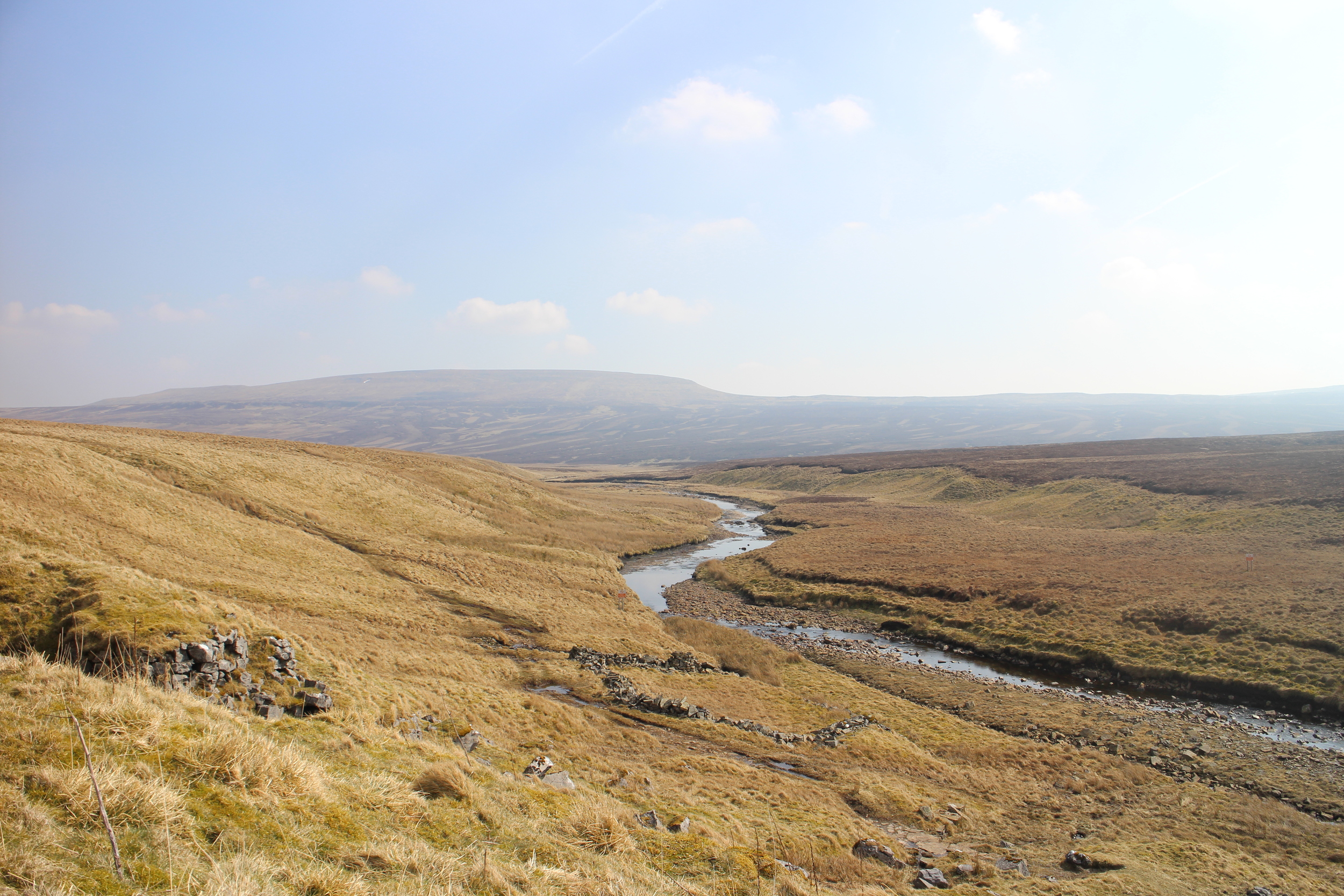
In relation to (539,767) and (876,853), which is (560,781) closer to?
(539,767)

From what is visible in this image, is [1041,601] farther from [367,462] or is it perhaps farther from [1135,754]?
[367,462]

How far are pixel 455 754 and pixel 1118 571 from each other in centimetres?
4322

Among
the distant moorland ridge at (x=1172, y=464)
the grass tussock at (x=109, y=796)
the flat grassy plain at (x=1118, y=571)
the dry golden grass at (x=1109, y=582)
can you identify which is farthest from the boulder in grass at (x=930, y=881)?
the distant moorland ridge at (x=1172, y=464)

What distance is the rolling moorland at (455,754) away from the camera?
7.31m

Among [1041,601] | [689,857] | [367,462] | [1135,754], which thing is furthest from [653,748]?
[367,462]

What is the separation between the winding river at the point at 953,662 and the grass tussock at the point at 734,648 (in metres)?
3.21

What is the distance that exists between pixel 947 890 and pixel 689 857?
5.33m

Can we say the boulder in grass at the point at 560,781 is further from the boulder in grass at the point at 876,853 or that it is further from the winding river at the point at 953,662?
the winding river at the point at 953,662

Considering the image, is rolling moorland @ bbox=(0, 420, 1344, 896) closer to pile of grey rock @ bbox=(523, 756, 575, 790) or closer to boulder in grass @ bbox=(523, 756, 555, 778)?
pile of grey rock @ bbox=(523, 756, 575, 790)

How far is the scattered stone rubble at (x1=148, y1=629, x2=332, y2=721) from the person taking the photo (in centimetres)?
1295

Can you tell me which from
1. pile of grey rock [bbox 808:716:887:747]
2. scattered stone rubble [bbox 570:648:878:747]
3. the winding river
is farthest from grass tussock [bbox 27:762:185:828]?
the winding river

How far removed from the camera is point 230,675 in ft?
45.6

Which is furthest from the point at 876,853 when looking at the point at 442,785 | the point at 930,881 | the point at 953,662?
the point at 953,662

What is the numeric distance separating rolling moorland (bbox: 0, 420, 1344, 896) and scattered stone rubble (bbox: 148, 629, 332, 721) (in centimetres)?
17
